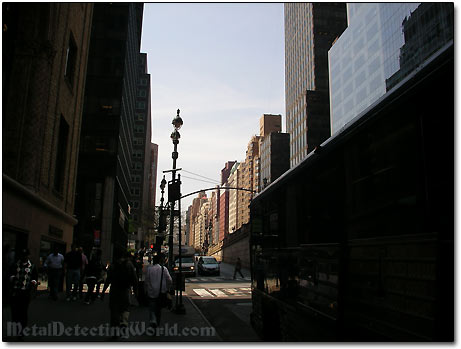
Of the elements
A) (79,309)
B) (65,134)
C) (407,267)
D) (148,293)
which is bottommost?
(79,309)

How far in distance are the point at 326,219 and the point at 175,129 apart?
15.9 metres

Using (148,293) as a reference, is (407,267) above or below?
above

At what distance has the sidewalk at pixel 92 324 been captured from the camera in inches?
327

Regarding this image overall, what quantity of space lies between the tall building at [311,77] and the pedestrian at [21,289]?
96.6 metres

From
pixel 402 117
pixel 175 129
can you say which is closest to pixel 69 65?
pixel 175 129

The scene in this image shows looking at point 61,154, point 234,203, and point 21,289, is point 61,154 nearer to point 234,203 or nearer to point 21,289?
point 21,289

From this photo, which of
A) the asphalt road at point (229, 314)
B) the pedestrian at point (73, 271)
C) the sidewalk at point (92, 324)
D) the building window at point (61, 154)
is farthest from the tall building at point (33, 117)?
the asphalt road at point (229, 314)

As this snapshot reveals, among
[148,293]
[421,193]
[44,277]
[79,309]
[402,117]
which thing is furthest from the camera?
[44,277]

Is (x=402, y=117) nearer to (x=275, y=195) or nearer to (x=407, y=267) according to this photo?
(x=407, y=267)

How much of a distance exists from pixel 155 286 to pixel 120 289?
41.1 inches

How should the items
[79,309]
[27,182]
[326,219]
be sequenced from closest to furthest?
[326,219]
[79,309]
[27,182]

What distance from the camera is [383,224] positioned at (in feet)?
13.0

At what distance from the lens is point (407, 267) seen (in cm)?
349

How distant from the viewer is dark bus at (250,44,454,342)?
322 centimetres
